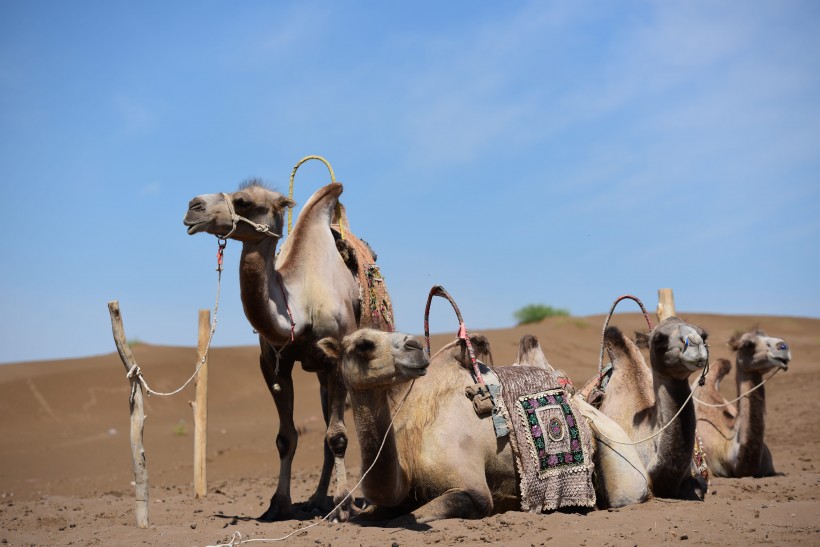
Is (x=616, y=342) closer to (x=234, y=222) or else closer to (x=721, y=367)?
(x=721, y=367)

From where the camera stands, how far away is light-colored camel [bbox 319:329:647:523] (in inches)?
201

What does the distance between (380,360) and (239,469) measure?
1006 cm

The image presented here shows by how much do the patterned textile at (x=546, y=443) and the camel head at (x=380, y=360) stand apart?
1.41 meters

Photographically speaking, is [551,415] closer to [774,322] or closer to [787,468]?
[787,468]

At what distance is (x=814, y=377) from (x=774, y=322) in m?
23.4

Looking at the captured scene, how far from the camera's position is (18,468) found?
52.9 ft

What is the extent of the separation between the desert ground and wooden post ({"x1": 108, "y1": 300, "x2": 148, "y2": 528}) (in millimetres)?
201

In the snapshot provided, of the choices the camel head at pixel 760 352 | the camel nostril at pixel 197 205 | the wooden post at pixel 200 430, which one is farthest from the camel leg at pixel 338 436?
the camel head at pixel 760 352

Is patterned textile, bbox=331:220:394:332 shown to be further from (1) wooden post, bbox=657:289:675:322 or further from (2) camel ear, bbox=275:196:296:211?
(1) wooden post, bbox=657:289:675:322

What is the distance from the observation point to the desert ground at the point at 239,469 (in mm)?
5516

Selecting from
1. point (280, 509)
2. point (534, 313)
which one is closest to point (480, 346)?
point (280, 509)

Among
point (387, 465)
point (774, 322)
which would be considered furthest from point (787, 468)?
point (774, 322)

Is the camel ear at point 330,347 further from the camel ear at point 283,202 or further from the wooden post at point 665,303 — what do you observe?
the wooden post at point 665,303

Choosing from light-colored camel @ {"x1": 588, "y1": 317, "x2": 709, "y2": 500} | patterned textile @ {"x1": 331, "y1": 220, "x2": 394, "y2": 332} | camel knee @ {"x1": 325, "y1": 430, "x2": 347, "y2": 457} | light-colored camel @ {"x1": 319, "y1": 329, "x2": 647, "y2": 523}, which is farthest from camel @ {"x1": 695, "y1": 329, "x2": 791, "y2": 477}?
camel knee @ {"x1": 325, "y1": 430, "x2": 347, "y2": 457}
